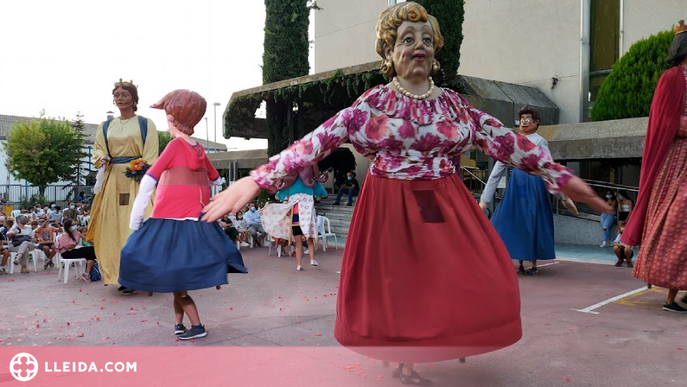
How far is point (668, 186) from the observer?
479 centimetres

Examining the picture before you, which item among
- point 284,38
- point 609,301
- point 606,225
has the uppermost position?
point 284,38

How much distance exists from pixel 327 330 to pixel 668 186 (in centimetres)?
320

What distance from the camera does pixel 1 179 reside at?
5269 centimetres

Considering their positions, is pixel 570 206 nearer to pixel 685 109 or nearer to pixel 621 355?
pixel 621 355

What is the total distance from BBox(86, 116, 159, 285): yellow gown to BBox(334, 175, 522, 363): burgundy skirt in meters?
4.45

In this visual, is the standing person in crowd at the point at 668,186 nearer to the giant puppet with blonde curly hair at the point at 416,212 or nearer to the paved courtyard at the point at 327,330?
the paved courtyard at the point at 327,330

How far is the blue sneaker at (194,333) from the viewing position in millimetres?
4281

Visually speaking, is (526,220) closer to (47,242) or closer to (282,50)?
(47,242)

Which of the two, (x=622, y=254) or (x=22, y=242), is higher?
(x=622, y=254)

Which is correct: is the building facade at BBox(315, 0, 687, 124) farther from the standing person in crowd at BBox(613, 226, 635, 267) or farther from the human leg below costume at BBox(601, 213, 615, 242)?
the standing person in crowd at BBox(613, 226, 635, 267)

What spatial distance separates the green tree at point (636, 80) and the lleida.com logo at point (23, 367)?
1089 centimetres

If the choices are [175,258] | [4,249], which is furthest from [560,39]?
[4,249]

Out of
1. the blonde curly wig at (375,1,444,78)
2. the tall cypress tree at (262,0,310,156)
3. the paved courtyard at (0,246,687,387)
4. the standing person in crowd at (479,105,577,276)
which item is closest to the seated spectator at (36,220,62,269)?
the paved courtyard at (0,246,687,387)

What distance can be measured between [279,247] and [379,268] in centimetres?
768
